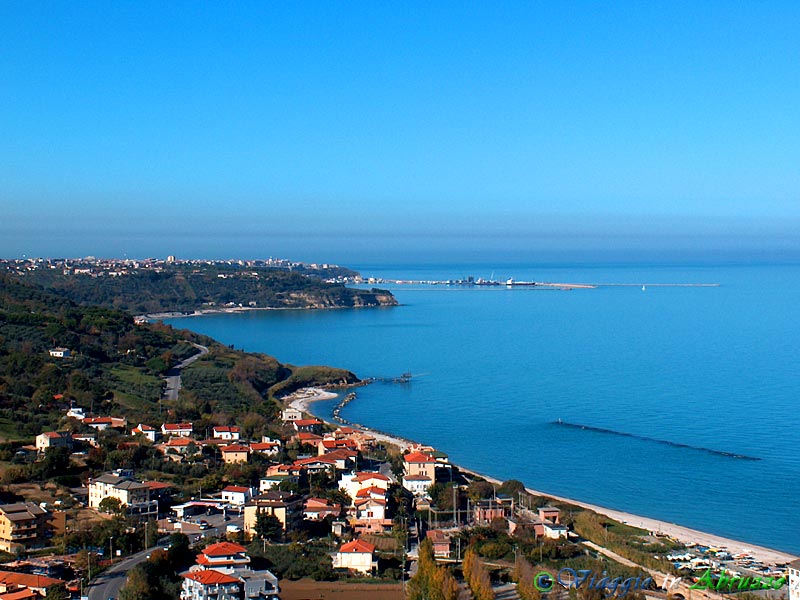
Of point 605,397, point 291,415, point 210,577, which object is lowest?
point 291,415

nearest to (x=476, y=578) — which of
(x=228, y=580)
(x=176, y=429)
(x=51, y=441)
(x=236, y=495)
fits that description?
(x=228, y=580)

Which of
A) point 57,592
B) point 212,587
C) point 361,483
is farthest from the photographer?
point 361,483

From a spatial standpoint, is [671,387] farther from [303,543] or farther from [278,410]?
[303,543]

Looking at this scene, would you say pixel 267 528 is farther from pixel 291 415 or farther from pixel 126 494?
pixel 291 415

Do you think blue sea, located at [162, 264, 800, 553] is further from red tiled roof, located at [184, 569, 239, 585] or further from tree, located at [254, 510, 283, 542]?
red tiled roof, located at [184, 569, 239, 585]

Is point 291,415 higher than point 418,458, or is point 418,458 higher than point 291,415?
point 418,458

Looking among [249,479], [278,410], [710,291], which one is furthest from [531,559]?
[710,291]
